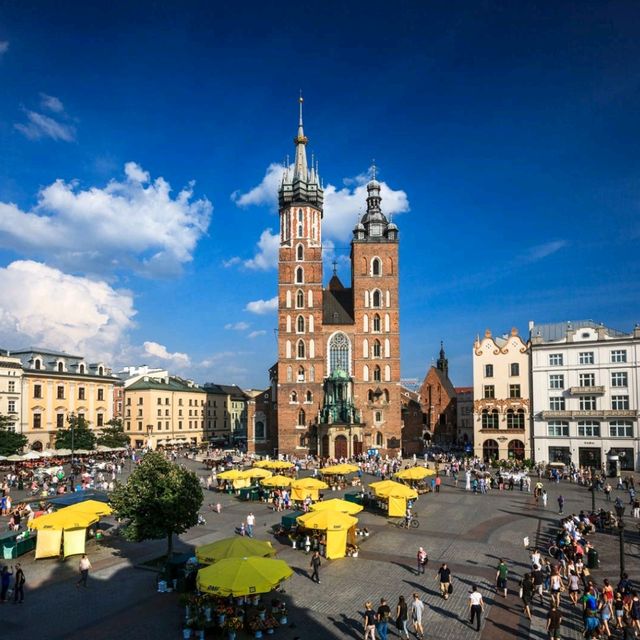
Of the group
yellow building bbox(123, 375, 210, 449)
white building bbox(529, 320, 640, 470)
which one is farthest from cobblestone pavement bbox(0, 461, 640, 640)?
yellow building bbox(123, 375, 210, 449)

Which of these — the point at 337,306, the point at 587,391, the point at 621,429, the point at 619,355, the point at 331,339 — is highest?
the point at 337,306

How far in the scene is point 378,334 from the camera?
67.1m

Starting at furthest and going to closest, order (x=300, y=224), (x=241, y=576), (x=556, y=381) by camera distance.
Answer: (x=300, y=224)
(x=556, y=381)
(x=241, y=576)

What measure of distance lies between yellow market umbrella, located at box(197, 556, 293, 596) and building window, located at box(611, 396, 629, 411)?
146ft

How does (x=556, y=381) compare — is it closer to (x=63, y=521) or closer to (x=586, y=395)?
(x=586, y=395)

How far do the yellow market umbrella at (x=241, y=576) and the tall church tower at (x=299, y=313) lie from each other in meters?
49.7

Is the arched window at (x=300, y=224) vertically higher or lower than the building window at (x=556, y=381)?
higher

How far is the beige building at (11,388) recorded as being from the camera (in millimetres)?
60594

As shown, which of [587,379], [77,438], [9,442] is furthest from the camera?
[77,438]

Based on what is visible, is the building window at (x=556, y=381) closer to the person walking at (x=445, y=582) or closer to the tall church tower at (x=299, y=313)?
the tall church tower at (x=299, y=313)

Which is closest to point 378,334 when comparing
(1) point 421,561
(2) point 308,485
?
(2) point 308,485

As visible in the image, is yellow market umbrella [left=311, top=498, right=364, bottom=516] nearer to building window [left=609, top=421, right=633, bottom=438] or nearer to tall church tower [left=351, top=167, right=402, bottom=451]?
building window [left=609, top=421, right=633, bottom=438]

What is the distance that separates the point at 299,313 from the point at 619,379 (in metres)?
34.4

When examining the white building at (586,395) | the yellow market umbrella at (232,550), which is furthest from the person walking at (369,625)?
the white building at (586,395)
